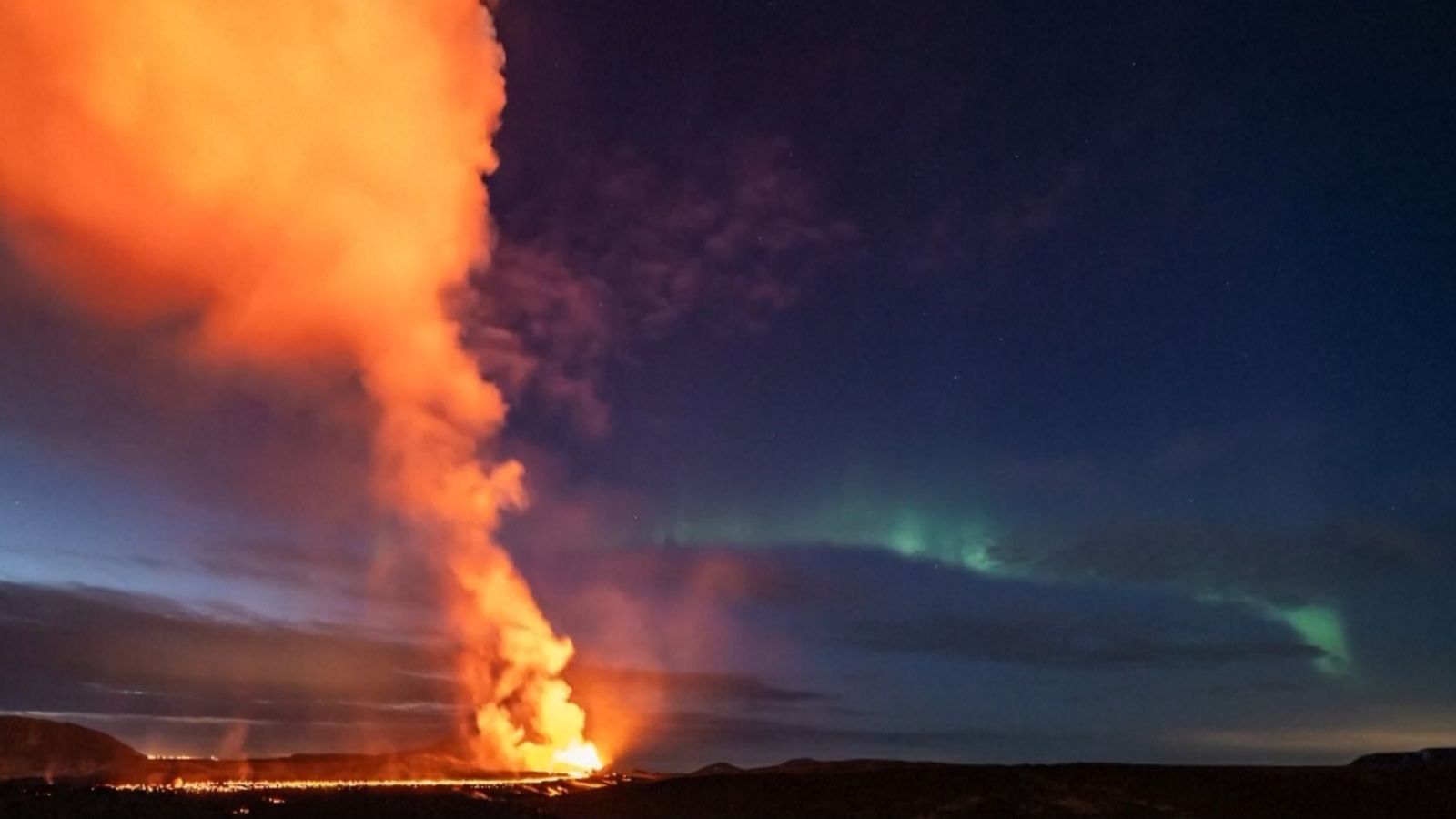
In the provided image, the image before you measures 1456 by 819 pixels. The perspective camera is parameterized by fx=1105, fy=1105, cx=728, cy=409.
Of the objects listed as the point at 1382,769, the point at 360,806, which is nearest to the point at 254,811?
the point at 360,806

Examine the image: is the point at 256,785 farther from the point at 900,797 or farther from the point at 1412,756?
the point at 1412,756

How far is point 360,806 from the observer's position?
83250 mm

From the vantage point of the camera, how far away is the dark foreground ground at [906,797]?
7944 centimetres

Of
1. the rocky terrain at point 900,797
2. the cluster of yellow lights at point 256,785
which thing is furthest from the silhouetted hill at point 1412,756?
the cluster of yellow lights at point 256,785

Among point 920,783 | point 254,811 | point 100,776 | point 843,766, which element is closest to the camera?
point 254,811

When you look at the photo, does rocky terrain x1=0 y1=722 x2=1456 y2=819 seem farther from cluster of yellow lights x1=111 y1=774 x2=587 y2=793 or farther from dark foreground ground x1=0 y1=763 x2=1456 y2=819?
cluster of yellow lights x1=111 y1=774 x2=587 y2=793

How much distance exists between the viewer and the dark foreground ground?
3127 inches

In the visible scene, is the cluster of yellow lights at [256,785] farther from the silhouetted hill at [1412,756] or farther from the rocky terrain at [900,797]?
the silhouetted hill at [1412,756]

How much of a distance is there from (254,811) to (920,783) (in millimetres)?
49726

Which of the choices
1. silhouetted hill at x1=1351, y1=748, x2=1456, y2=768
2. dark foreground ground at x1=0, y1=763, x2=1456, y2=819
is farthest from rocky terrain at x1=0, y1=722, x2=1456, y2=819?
silhouetted hill at x1=1351, y1=748, x2=1456, y2=768

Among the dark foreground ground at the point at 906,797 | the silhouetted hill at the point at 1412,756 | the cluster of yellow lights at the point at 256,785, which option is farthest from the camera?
the silhouetted hill at the point at 1412,756

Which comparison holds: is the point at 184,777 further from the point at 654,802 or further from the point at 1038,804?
the point at 1038,804

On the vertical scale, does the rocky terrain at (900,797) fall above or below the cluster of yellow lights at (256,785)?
below

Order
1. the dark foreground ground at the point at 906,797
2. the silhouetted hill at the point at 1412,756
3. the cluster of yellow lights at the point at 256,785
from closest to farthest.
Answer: the dark foreground ground at the point at 906,797 < the cluster of yellow lights at the point at 256,785 < the silhouetted hill at the point at 1412,756
